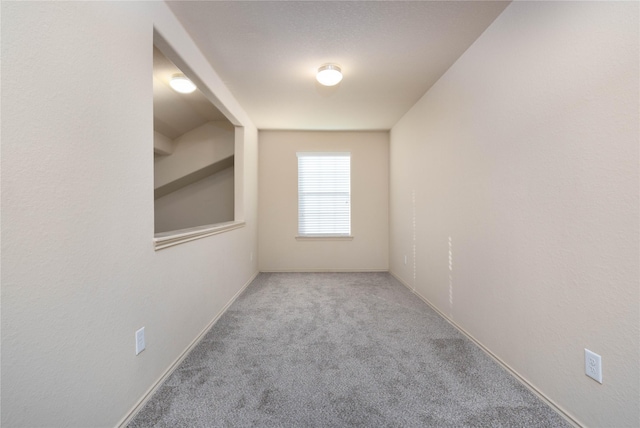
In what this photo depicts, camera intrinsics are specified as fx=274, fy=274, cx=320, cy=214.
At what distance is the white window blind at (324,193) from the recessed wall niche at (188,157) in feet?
4.10

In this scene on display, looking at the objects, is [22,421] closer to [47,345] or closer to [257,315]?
[47,345]

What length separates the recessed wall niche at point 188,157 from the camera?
3.37m

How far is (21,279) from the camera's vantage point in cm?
87

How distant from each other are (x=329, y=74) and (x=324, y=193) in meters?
2.33

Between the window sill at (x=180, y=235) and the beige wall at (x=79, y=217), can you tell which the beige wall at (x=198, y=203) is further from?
the beige wall at (x=79, y=217)

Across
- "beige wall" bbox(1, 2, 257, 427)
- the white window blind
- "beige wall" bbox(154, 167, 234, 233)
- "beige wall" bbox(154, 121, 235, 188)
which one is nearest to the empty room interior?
"beige wall" bbox(1, 2, 257, 427)

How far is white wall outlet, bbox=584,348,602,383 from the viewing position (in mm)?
1201

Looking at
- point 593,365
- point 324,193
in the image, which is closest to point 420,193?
point 324,193

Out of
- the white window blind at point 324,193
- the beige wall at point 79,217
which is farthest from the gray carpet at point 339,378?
the white window blind at point 324,193

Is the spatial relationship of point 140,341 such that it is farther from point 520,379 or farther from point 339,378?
point 520,379

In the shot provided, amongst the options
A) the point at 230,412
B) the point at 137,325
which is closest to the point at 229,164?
the point at 137,325

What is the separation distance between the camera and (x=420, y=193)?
10.5 feet

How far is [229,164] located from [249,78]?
2.29m

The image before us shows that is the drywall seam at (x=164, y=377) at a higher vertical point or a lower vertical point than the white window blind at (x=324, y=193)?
lower
